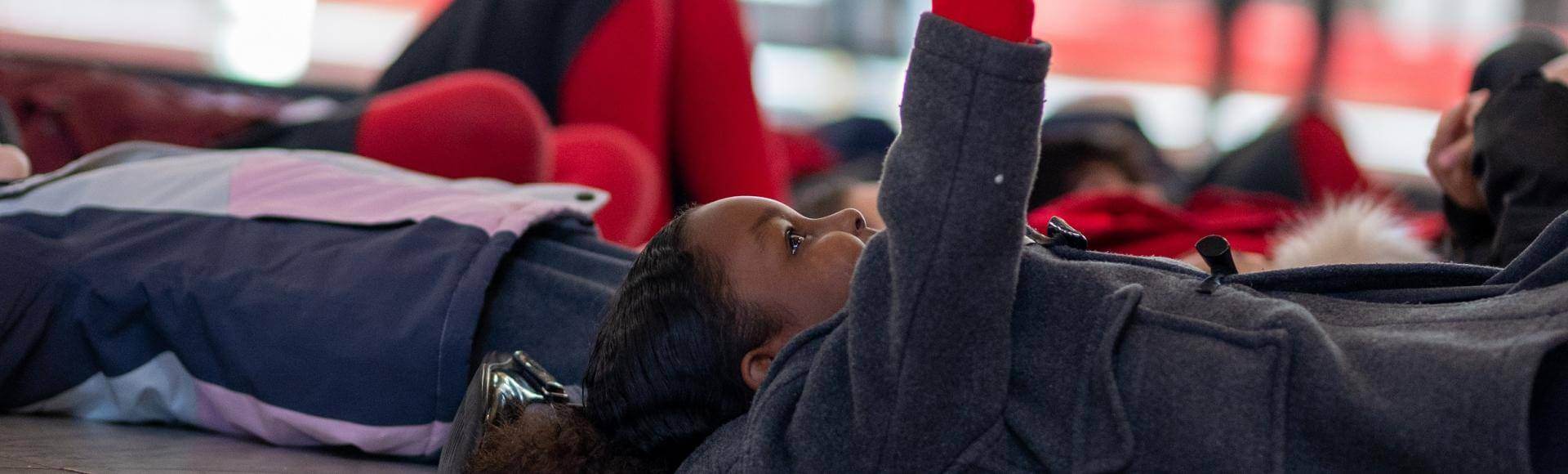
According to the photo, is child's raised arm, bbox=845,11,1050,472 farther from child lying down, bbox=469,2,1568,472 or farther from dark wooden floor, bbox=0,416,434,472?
dark wooden floor, bbox=0,416,434,472

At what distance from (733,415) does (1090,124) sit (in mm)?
2575

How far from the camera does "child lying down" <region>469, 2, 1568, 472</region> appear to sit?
0.61 meters

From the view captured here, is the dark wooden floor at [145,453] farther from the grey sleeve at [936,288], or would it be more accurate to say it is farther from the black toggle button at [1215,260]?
the black toggle button at [1215,260]

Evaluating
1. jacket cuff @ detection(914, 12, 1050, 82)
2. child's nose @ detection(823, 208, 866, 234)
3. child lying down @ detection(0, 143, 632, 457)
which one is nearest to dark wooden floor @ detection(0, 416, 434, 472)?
child lying down @ detection(0, 143, 632, 457)

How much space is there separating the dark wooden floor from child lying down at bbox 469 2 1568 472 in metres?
0.26

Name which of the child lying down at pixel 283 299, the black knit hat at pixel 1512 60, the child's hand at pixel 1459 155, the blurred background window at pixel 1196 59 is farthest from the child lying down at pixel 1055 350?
the blurred background window at pixel 1196 59

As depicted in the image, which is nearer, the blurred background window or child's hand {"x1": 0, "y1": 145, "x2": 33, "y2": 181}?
child's hand {"x1": 0, "y1": 145, "x2": 33, "y2": 181}

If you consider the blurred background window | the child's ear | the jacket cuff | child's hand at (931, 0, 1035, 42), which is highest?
child's hand at (931, 0, 1035, 42)

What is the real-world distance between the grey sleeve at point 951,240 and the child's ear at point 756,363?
0.31ft

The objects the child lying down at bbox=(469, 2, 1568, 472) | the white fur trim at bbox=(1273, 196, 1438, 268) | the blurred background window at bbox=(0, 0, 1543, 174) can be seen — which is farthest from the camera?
the blurred background window at bbox=(0, 0, 1543, 174)

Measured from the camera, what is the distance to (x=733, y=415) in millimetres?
767

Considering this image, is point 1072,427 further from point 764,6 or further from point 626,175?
point 764,6

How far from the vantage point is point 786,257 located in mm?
753

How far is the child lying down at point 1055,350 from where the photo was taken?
0.61 meters
